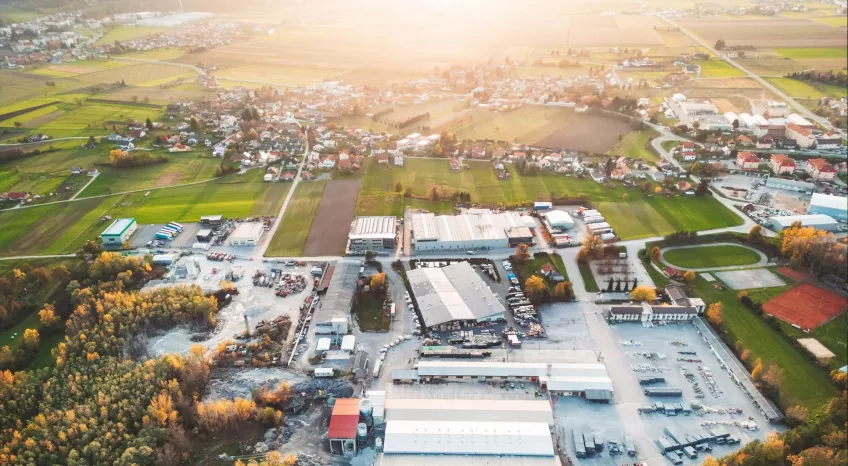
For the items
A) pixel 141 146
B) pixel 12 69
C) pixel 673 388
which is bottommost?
pixel 673 388

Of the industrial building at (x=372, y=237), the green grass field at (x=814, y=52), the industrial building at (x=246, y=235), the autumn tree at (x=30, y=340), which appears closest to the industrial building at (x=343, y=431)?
the industrial building at (x=372, y=237)

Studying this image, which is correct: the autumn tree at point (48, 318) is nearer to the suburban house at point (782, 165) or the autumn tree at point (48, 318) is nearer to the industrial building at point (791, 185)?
the industrial building at point (791, 185)

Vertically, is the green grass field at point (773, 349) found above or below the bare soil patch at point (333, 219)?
below

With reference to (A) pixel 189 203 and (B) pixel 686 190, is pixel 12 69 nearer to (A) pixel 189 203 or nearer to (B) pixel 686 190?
(A) pixel 189 203

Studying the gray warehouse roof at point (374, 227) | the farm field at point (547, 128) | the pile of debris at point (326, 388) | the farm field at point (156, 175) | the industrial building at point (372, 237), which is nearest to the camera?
the pile of debris at point (326, 388)

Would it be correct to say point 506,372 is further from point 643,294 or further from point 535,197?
point 535,197

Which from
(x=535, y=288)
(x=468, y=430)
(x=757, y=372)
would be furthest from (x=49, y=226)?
(x=757, y=372)

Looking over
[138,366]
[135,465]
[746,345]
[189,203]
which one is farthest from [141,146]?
[746,345]
